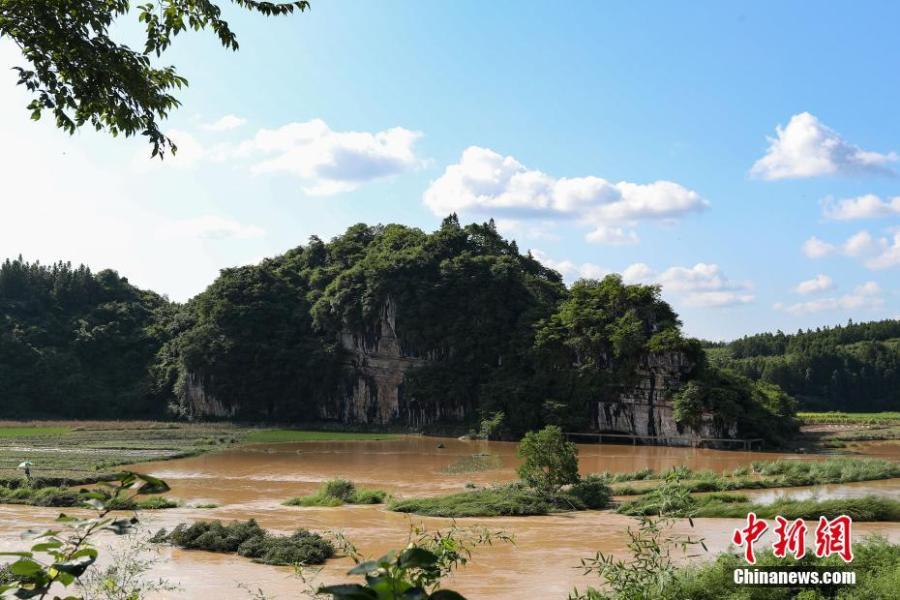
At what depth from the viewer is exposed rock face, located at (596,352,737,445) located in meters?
46.9

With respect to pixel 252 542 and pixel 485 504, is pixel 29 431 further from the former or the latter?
pixel 252 542

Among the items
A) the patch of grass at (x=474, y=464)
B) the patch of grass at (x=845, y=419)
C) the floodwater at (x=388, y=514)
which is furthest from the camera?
the patch of grass at (x=845, y=419)

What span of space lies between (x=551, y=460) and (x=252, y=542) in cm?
1006

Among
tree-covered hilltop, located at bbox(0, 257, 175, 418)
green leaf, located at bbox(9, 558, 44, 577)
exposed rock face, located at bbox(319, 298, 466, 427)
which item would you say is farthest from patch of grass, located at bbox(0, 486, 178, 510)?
tree-covered hilltop, located at bbox(0, 257, 175, 418)

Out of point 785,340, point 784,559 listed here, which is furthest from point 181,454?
point 785,340

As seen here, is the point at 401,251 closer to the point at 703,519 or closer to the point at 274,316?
the point at 274,316

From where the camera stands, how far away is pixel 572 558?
15.8 metres

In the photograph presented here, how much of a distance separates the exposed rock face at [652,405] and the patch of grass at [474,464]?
1194 centimetres

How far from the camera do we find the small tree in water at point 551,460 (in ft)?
77.5

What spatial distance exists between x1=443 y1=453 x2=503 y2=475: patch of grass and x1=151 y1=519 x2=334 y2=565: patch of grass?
16683 mm

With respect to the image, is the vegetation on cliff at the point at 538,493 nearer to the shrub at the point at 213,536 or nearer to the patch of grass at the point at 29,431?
the shrub at the point at 213,536

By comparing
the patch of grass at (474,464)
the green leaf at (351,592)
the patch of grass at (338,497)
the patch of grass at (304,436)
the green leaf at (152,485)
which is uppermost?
A: the green leaf at (152,485)

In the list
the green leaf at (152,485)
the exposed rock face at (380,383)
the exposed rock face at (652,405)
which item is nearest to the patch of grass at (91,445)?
the exposed rock face at (380,383)

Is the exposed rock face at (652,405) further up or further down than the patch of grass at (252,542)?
further up
